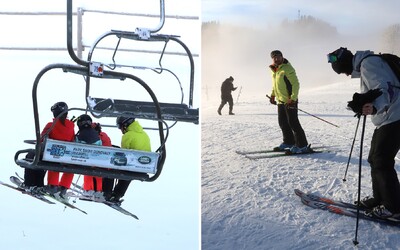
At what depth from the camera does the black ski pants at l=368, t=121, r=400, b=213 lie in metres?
2.56

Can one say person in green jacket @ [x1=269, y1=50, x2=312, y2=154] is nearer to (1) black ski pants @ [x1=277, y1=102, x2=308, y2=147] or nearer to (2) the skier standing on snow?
(1) black ski pants @ [x1=277, y1=102, x2=308, y2=147]

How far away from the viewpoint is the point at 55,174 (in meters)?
2.76

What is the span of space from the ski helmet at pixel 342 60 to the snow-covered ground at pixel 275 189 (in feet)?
2.18

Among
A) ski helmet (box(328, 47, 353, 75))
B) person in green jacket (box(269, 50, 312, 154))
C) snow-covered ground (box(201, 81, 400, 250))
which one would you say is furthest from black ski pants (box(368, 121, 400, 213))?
person in green jacket (box(269, 50, 312, 154))

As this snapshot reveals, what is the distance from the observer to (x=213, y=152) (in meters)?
Answer: 3.92

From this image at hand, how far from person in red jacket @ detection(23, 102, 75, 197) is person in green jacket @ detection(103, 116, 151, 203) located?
19cm

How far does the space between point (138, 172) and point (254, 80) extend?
10.7 ft

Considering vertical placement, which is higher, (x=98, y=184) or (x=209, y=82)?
(x=209, y=82)

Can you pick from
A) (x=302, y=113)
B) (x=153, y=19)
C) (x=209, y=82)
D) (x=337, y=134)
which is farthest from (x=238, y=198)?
(x=153, y=19)

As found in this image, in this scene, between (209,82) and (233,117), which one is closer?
(209,82)

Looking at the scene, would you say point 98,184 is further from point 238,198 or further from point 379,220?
point 379,220

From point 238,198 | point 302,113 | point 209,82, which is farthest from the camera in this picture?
point 302,113

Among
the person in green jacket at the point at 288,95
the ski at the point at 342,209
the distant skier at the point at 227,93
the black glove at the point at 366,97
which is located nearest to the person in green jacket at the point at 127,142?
the ski at the point at 342,209

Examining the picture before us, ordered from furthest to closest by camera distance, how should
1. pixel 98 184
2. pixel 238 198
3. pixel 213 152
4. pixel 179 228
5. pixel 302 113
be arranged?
1. pixel 302 113
2. pixel 213 152
3. pixel 179 228
4. pixel 238 198
5. pixel 98 184
